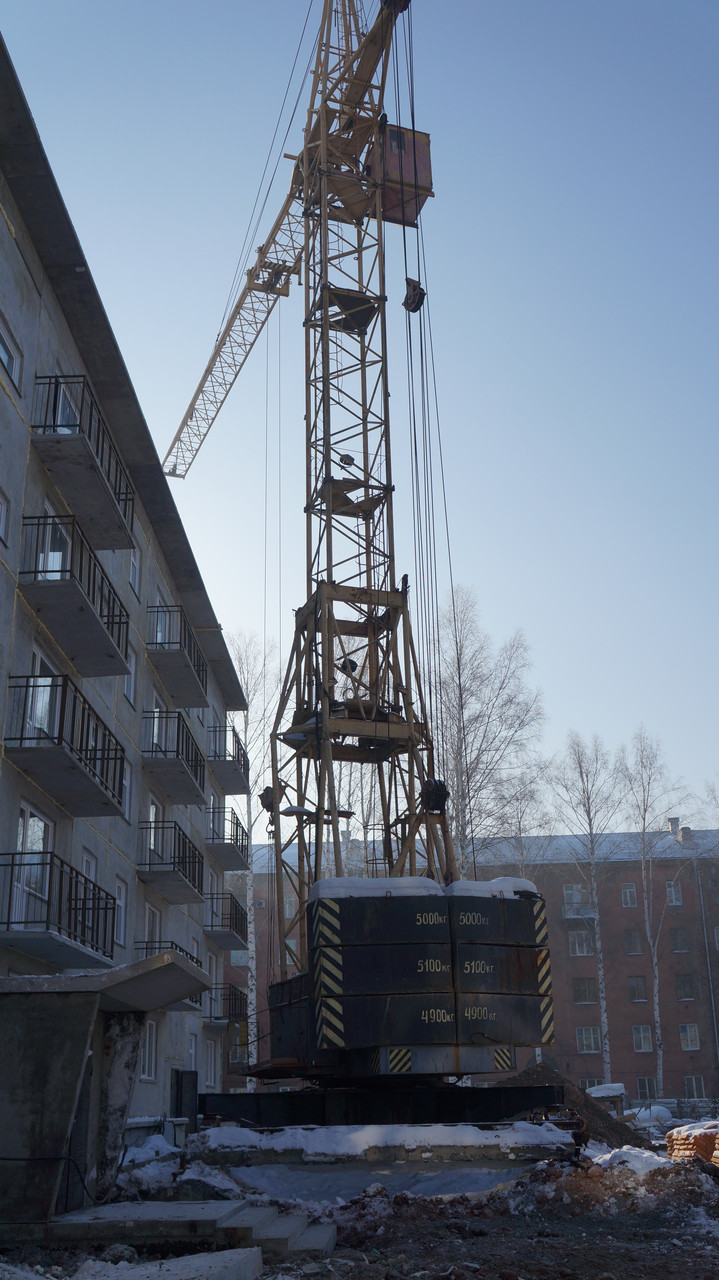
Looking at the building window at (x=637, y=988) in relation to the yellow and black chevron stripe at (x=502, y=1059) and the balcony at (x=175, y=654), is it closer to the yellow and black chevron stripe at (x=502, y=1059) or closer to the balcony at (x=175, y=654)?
the balcony at (x=175, y=654)

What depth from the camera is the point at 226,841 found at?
33656 millimetres

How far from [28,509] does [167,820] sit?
440 inches

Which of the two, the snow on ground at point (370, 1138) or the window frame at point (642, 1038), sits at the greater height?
the window frame at point (642, 1038)

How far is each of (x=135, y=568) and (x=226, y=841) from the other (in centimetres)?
1161

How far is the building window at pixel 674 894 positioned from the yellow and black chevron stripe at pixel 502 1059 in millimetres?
41277

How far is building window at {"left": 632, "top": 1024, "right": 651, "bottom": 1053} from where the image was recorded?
5022 cm

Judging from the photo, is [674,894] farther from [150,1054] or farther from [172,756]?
[172,756]

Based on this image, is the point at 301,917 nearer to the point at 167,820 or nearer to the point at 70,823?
the point at 70,823

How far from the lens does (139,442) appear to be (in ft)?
77.6

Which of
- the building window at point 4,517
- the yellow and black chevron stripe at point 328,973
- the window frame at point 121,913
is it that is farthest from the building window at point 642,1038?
the building window at point 4,517

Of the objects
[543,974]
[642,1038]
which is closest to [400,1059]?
[543,974]

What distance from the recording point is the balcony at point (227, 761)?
3256cm

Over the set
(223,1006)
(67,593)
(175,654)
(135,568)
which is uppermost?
(135,568)

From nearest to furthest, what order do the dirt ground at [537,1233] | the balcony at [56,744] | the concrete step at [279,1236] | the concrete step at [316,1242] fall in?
1. the dirt ground at [537,1233]
2. the concrete step at [279,1236]
3. the concrete step at [316,1242]
4. the balcony at [56,744]
